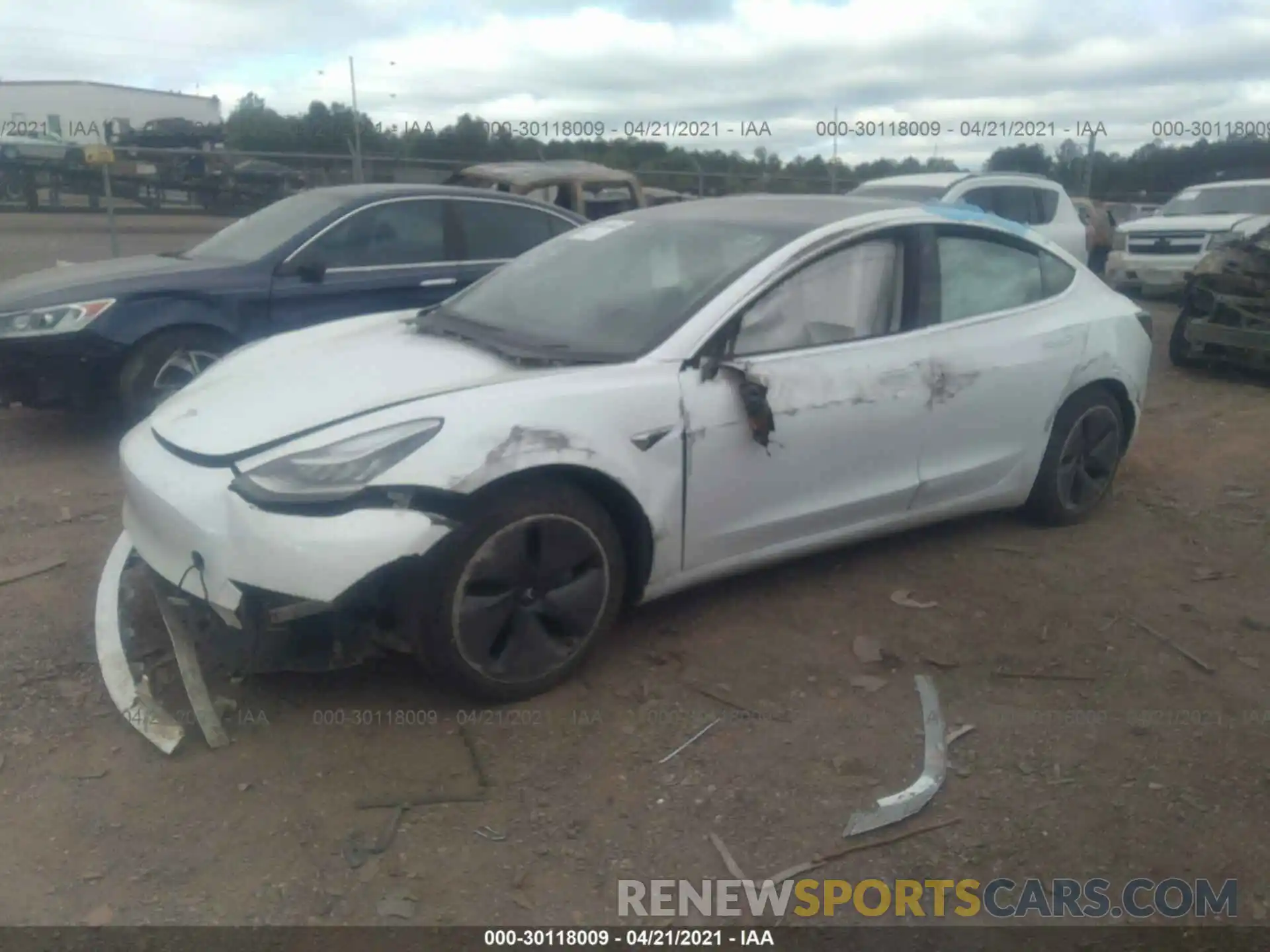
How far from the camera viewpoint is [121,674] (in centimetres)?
354

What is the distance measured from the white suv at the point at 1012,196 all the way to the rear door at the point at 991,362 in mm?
6495

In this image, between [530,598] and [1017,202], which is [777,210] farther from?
[1017,202]

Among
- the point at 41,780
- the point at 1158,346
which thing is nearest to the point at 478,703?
the point at 41,780

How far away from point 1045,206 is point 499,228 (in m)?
6.93

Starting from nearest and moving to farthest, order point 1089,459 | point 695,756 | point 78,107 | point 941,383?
1. point 695,756
2. point 941,383
3. point 1089,459
4. point 78,107

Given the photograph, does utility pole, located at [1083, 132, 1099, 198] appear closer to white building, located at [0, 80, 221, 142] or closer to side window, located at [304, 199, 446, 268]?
side window, located at [304, 199, 446, 268]

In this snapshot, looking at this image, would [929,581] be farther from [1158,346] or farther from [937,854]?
[1158,346]

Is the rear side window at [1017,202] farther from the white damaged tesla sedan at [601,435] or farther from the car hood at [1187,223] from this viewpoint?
the white damaged tesla sedan at [601,435]

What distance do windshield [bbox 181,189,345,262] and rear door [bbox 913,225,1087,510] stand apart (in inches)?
161

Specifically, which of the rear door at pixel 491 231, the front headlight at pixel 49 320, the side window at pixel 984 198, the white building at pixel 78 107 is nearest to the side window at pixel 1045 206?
the side window at pixel 984 198

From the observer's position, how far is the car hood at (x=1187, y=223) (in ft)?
45.0

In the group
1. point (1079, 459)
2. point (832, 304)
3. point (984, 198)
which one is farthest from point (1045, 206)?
point (832, 304)

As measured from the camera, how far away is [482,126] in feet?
72.2

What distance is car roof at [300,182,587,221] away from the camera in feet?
23.4
